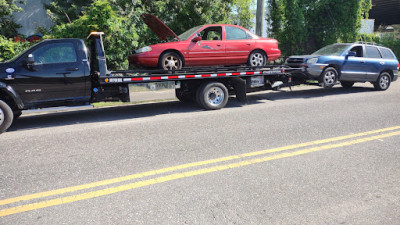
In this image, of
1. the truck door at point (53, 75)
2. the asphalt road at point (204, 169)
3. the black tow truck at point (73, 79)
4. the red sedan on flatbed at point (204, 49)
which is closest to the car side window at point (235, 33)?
the red sedan on flatbed at point (204, 49)

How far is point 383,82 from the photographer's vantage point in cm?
1180

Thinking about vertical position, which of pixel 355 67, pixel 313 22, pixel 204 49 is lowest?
pixel 355 67

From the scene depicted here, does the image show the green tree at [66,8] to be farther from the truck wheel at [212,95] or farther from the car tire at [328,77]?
the car tire at [328,77]

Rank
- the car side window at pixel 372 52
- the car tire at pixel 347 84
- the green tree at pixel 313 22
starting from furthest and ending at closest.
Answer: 1. the green tree at pixel 313 22
2. the car tire at pixel 347 84
3. the car side window at pixel 372 52

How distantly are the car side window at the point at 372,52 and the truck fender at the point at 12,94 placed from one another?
36.9 ft

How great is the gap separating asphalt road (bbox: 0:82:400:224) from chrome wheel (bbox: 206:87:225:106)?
1.03 meters

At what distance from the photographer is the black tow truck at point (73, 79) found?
6.50 meters

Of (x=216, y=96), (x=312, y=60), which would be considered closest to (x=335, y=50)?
(x=312, y=60)

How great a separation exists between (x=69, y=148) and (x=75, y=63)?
2.50m

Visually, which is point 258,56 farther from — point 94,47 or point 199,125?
point 94,47

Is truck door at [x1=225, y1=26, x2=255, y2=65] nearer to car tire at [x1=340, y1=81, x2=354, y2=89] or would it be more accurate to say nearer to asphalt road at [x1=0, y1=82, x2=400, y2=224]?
asphalt road at [x1=0, y1=82, x2=400, y2=224]

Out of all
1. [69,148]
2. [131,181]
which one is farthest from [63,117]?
[131,181]

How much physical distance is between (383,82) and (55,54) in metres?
11.3

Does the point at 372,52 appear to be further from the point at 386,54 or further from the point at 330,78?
the point at 330,78
